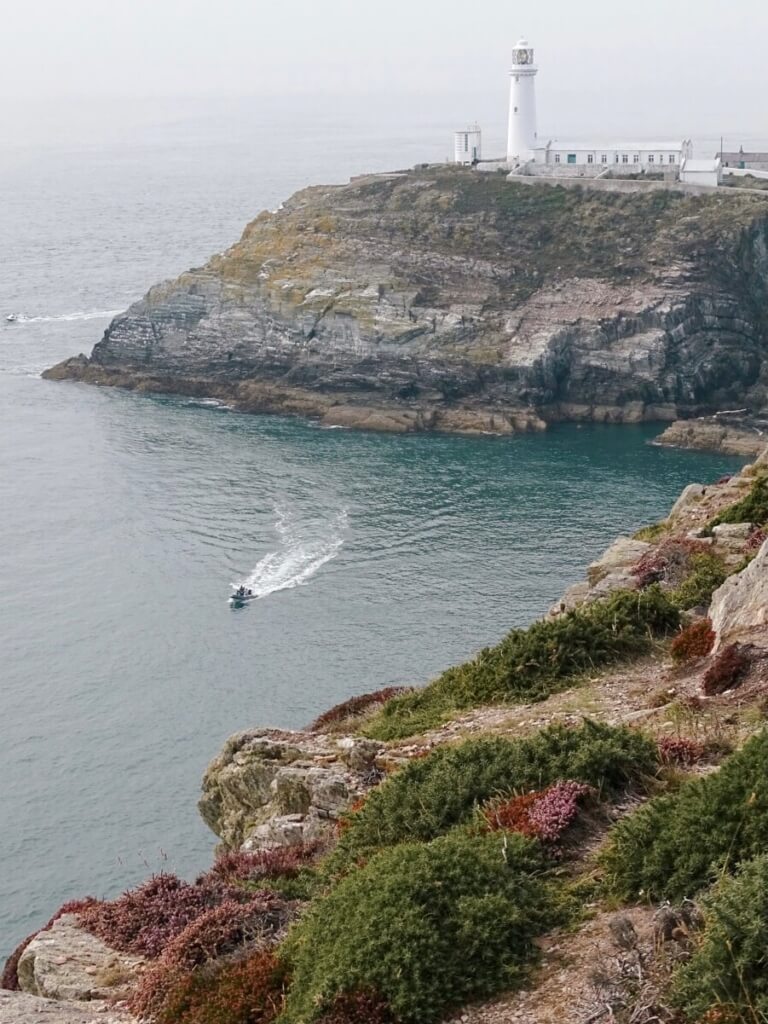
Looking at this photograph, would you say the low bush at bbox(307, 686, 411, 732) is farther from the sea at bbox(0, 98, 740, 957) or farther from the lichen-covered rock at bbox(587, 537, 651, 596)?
the sea at bbox(0, 98, 740, 957)

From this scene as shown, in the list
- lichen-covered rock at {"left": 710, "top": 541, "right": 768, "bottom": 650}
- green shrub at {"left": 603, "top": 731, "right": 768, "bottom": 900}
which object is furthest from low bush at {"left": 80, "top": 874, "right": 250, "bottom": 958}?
lichen-covered rock at {"left": 710, "top": 541, "right": 768, "bottom": 650}

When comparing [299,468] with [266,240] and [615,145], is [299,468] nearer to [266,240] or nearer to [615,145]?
[266,240]

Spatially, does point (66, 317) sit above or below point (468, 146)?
below

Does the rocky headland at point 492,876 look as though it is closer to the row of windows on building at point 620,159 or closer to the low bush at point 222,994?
the low bush at point 222,994

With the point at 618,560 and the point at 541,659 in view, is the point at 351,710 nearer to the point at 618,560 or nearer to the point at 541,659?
the point at 541,659

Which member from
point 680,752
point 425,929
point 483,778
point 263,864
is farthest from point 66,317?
point 425,929

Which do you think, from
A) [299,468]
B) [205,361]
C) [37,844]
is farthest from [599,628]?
[205,361]

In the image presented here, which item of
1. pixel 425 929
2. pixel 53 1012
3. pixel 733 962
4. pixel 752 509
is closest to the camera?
pixel 733 962
